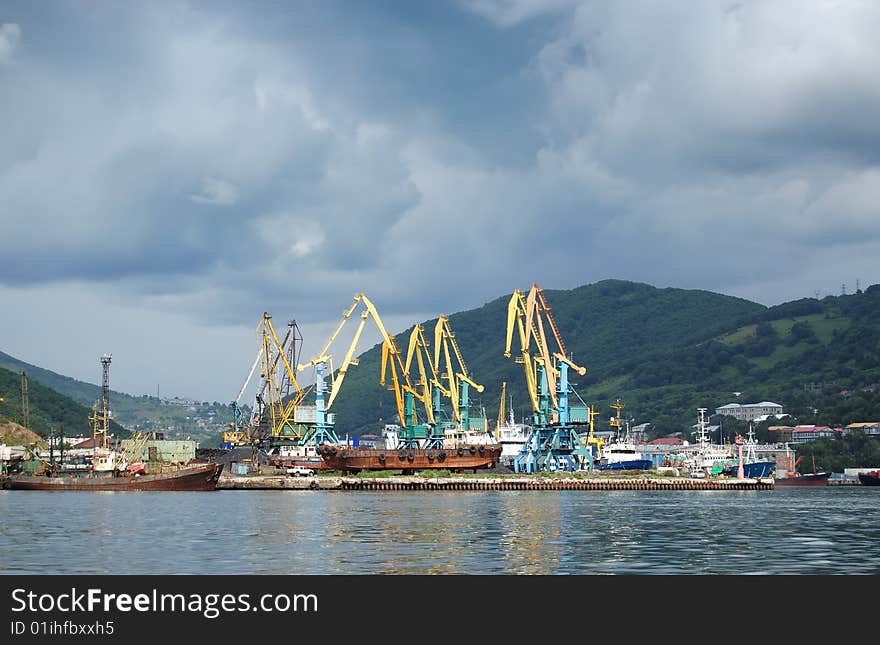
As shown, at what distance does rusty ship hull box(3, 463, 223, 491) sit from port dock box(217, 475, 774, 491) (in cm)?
941

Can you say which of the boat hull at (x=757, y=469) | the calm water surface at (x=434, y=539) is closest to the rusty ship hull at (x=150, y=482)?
the calm water surface at (x=434, y=539)

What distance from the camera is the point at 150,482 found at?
451ft

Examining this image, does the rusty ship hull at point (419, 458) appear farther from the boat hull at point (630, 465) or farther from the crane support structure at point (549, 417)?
the boat hull at point (630, 465)

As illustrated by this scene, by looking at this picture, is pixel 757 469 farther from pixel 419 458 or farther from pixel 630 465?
pixel 419 458

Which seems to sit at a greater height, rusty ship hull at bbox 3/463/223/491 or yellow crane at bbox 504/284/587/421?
yellow crane at bbox 504/284/587/421

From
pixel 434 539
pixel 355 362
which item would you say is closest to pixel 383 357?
pixel 355 362

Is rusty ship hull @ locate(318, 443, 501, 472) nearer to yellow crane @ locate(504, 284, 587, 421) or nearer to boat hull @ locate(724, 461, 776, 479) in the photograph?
yellow crane @ locate(504, 284, 587, 421)

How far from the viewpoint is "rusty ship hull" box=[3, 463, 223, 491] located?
138 m

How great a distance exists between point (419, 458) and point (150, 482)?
42930mm

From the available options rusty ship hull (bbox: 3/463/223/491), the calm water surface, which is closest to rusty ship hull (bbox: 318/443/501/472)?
rusty ship hull (bbox: 3/463/223/491)
